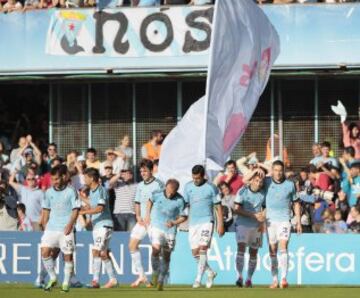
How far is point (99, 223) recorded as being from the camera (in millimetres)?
26344

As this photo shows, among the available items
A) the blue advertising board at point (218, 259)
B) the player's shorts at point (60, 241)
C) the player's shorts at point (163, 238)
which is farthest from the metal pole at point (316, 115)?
the player's shorts at point (60, 241)

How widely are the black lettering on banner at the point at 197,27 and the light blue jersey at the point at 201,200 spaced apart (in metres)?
6.58

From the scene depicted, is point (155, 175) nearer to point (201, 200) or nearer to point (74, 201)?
point (201, 200)

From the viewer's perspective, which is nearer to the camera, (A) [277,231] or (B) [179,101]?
(A) [277,231]

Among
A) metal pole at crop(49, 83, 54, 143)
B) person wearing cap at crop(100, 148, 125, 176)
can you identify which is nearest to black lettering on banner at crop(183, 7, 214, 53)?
person wearing cap at crop(100, 148, 125, 176)

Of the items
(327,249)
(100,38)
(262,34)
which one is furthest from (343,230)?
(100,38)

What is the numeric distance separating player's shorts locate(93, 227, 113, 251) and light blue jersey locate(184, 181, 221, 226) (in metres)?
1.78

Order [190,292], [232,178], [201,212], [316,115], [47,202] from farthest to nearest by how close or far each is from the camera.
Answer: [316,115]
[232,178]
[201,212]
[47,202]
[190,292]

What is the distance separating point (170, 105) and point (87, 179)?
779cm

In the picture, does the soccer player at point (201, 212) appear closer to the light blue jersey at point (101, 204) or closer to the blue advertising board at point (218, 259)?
the light blue jersey at point (101, 204)

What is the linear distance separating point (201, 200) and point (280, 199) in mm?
1367

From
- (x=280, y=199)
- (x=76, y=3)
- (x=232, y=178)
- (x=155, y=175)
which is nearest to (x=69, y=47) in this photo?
(x=76, y=3)

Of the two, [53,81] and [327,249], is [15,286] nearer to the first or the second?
[327,249]

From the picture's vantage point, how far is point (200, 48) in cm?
3148
